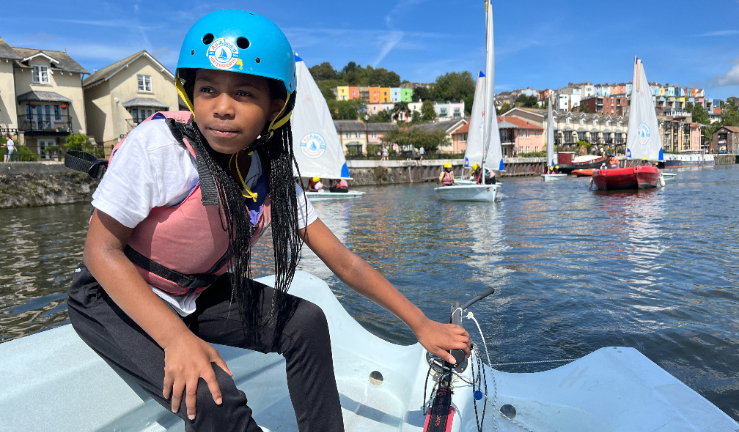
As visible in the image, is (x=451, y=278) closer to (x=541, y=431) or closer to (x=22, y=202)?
(x=541, y=431)

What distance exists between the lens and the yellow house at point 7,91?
27.9m

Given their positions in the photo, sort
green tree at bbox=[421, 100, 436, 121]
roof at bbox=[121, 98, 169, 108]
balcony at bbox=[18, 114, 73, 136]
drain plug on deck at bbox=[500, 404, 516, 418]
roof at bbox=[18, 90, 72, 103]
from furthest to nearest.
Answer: green tree at bbox=[421, 100, 436, 121]
roof at bbox=[121, 98, 169, 108]
balcony at bbox=[18, 114, 73, 136]
roof at bbox=[18, 90, 72, 103]
drain plug on deck at bbox=[500, 404, 516, 418]

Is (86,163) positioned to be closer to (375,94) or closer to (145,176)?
(145,176)

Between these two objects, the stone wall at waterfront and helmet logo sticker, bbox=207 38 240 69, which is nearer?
helmet logo sticker, bbox=207 38 240 69

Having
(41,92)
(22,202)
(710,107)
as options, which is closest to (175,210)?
(22,202)

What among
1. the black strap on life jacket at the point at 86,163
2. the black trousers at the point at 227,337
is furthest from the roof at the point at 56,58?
the black trousers at the point at 227,337

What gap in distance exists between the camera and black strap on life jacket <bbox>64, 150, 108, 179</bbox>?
5.00 feet

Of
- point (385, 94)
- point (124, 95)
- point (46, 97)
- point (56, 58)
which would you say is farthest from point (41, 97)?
point (385, 94)

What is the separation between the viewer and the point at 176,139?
1281mm

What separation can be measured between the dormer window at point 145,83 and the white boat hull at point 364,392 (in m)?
35.6

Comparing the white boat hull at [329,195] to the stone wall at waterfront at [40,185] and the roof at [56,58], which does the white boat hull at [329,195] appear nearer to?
the stone wall at waterfront at [40,185]

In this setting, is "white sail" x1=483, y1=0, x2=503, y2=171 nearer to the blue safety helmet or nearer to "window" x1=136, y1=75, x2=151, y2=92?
the blue safety helmet

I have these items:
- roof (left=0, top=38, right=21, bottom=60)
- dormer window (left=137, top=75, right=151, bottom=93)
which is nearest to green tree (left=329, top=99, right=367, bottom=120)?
dormer window (left=137, top=75, right=151, bottom=93)

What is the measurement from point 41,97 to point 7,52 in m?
2.85
